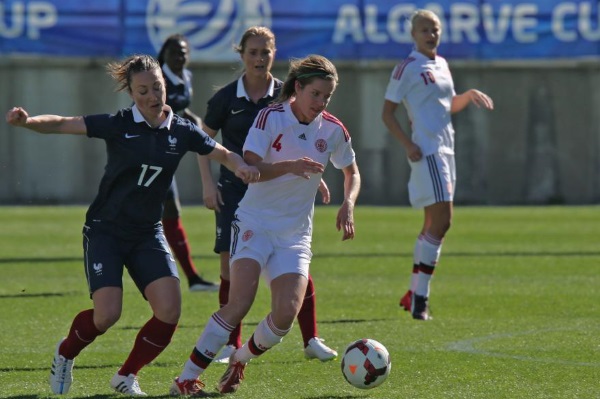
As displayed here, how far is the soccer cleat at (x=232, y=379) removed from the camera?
250 inches

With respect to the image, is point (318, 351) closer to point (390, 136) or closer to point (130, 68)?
point (130, 68)

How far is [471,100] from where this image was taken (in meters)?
9.41

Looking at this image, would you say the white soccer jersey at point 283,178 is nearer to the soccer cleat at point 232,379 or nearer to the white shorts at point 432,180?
the soccer cleat at point 232,379

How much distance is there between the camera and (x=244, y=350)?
6.38 metres

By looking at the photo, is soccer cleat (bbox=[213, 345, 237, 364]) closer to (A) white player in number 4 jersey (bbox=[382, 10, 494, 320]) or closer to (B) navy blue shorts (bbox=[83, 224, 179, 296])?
(B) navy blue shorts (bbox=[83, 224, 179, 296])

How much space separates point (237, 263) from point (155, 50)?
15300 mm

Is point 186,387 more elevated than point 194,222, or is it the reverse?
point 186,387

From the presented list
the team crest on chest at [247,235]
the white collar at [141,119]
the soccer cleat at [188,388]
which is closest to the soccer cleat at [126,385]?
the soccer cleat at [188,388]

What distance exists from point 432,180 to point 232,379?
3.24m

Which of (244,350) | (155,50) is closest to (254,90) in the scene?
(244,350)

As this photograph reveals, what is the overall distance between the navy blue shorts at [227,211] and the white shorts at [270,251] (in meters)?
1.15

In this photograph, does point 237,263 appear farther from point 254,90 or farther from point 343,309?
point 343,309

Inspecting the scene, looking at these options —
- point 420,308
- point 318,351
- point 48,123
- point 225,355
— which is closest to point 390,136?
point 420,308

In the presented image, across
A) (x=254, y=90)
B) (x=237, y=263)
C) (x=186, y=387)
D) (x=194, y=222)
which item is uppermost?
(x=254, y=90)
